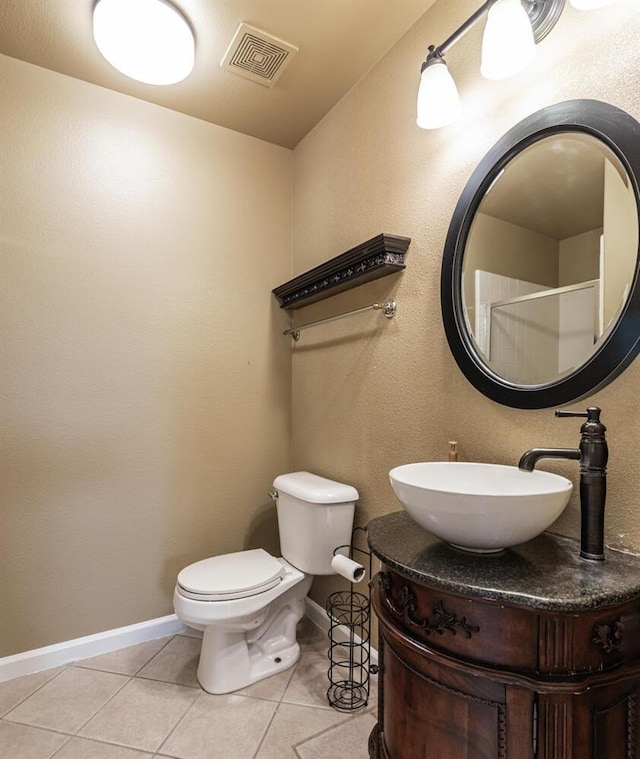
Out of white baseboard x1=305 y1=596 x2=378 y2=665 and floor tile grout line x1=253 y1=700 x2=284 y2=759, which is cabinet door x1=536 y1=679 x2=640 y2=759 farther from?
white baseboard x1=305 y1=596 x2=378 y2=665

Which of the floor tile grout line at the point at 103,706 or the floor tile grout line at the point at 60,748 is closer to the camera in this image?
the floor tile grout line at the point at 60,748

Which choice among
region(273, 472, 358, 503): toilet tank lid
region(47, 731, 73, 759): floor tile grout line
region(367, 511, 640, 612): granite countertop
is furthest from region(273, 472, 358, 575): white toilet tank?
region(47, 731, 73, 759): floor tile grout line

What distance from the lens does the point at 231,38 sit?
172 cm

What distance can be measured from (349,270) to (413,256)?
0.31 metres

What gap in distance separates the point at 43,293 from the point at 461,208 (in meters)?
1.75

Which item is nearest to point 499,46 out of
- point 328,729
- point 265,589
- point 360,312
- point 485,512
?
point 360,312

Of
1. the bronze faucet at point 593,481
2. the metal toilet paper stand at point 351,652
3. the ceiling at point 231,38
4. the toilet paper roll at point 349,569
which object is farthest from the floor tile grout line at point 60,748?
the ceiling at point 231,38

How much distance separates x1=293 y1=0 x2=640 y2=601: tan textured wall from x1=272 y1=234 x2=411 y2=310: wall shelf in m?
0.05

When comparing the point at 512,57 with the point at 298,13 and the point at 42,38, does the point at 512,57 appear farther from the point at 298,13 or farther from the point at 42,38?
the point at 42,38

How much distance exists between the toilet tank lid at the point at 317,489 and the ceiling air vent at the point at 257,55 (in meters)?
1.83

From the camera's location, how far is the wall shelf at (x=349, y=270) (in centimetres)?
167

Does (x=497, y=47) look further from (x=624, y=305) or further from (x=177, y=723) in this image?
(x=177, y=723)

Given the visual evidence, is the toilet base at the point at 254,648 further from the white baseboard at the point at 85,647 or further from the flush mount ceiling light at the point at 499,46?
the flush mount ceiling light at the point at 499,46


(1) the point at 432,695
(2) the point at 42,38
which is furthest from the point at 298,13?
(1) the point at 432,695
